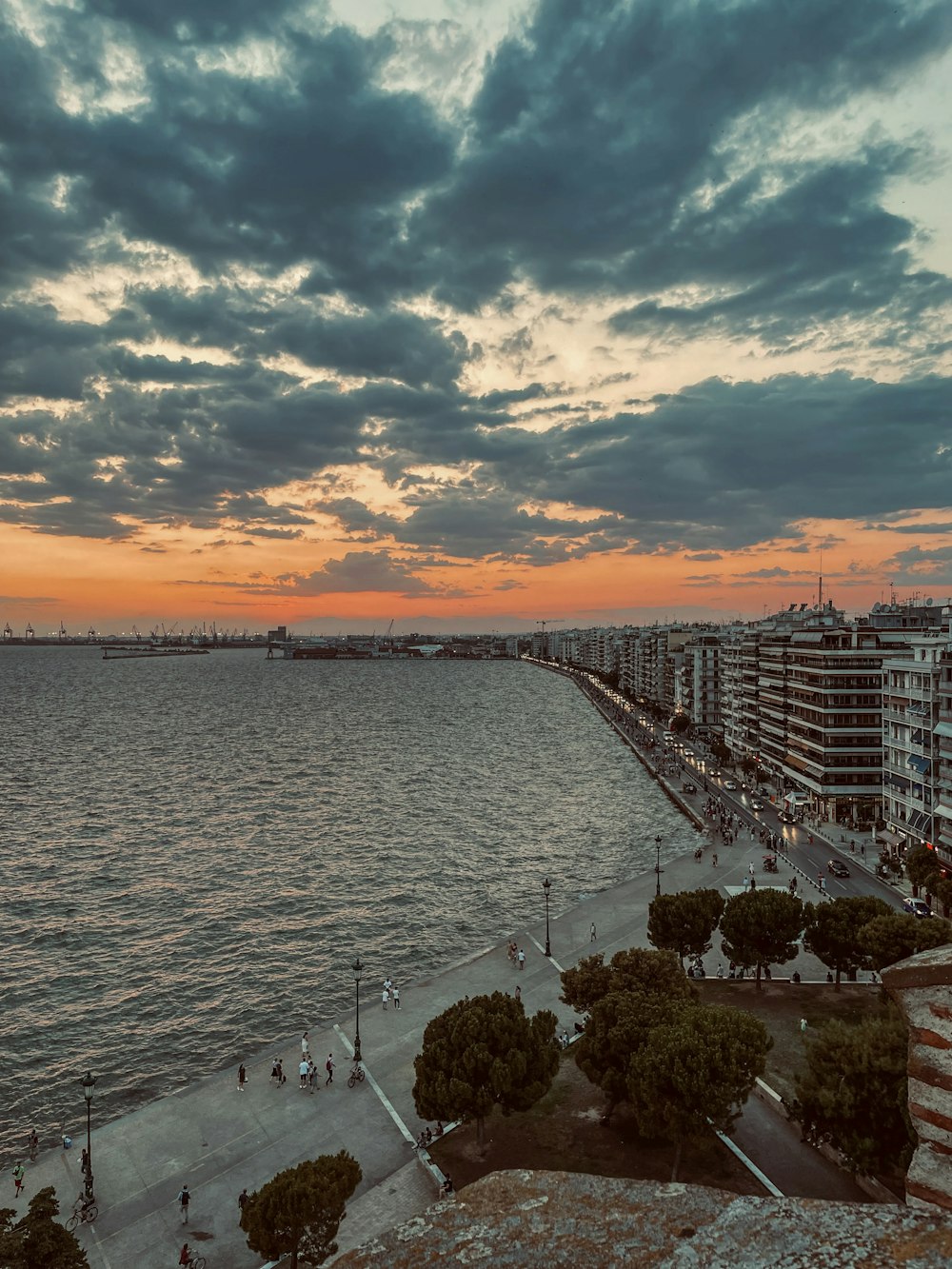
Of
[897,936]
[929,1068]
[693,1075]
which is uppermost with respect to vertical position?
[929,1068]

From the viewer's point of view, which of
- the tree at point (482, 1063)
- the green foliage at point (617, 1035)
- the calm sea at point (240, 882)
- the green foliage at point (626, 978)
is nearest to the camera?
the tree at point (482, 1063)

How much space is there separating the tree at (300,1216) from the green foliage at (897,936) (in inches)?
1044

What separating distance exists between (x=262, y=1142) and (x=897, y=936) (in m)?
29.7

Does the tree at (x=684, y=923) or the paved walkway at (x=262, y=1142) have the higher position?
the tree at (x=684, y=923)

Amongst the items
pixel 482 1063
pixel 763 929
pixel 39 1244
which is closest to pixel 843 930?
pixel 763 929

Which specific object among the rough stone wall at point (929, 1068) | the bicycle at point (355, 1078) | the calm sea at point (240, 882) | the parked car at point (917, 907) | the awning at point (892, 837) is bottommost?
the calm sea at point (240, 882)

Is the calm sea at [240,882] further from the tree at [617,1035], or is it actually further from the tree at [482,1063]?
the tree at [617,1035]

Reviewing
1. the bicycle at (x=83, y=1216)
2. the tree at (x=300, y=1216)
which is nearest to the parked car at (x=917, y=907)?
the tree at (x=300, y=1216)

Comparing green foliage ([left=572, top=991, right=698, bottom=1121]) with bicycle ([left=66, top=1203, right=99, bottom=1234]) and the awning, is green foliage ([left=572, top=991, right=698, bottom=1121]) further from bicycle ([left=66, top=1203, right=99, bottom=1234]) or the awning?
the awning

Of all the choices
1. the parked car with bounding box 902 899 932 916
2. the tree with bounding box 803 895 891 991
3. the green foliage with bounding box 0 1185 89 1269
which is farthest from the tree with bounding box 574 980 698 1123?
the parked car with bounding box 902 899 932 916

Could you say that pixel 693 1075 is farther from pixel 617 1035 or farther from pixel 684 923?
pixel 684 923

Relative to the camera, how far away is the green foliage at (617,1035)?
31.0m

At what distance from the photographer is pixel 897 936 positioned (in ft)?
129

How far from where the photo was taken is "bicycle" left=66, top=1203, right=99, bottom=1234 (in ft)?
97.7
